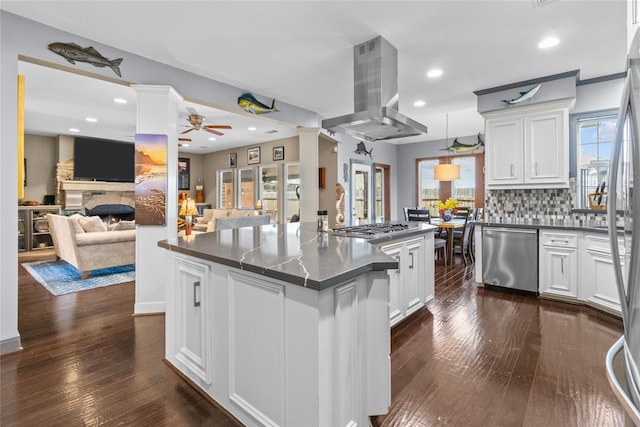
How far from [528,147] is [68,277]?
6459mm

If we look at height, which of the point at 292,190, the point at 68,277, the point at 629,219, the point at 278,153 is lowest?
the point at 68,277

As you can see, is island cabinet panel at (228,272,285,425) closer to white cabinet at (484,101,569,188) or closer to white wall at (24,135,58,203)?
white cabinet at (484,101,569,188)

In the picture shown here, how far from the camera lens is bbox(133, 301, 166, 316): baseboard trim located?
A: 10.3 ft

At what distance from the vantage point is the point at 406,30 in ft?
8.97

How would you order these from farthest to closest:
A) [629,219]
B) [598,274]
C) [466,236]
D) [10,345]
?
[466,236] < [598,274] < [10,345] < [629,219]

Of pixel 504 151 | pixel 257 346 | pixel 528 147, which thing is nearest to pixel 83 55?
pixel 257 346

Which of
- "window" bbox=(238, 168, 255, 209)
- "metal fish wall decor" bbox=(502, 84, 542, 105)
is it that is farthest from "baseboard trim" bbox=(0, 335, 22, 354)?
"window" bbox=(238, 168, 255, 209)

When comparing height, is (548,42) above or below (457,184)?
above

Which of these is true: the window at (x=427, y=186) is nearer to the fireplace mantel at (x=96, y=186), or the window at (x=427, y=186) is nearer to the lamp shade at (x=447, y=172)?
the lamp shade at (x=447, y=172)

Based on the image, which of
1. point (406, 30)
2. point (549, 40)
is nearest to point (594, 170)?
A: point (549, 40)

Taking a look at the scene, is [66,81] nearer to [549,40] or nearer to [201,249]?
[201,249]

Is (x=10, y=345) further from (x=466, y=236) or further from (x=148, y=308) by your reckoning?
(x=466, y=236)

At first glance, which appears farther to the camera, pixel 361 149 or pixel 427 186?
pixel 427 186

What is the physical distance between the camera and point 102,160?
7652mm
